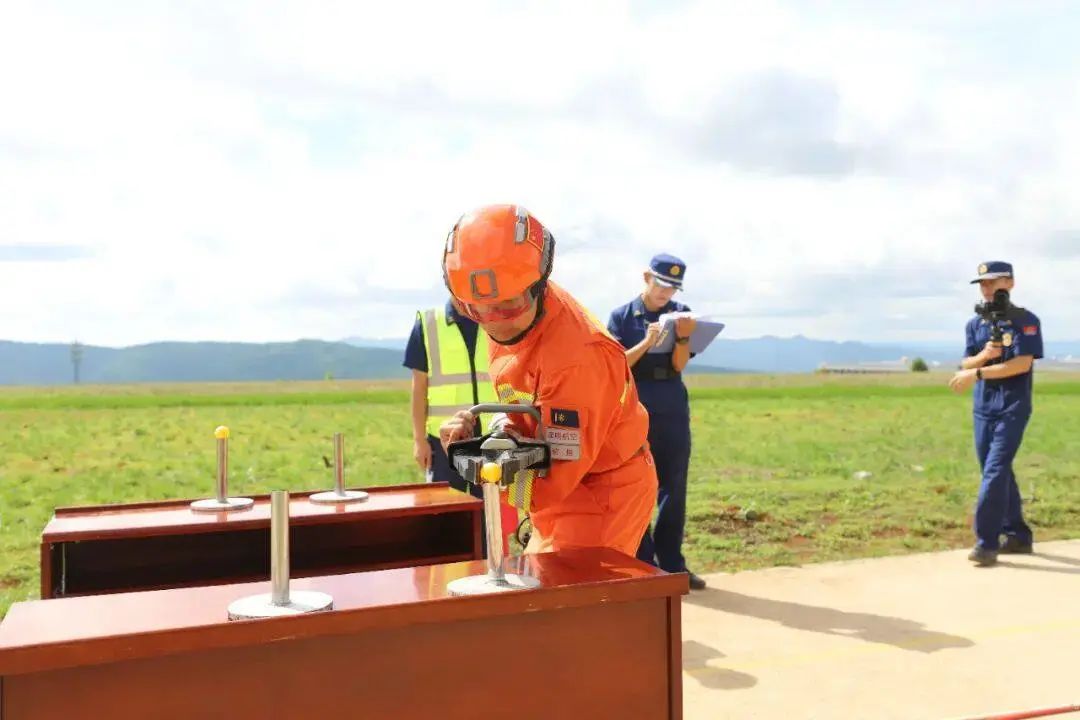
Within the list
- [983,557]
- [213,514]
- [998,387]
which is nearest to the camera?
[213,514]

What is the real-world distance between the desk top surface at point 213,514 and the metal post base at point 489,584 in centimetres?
132

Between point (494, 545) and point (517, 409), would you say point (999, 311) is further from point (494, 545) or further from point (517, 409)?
point (494, 545)

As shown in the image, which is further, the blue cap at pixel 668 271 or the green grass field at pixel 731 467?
the green grass field at pixel 731 467

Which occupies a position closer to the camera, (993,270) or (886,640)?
(886,640)

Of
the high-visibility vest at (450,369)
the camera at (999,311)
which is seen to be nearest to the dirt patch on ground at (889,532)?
the camera at (999,311)

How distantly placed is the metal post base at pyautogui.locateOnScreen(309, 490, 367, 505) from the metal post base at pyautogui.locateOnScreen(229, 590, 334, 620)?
147cm

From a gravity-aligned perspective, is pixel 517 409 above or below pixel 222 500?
above

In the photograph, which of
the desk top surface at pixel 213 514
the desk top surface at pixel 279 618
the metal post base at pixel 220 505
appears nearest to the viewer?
the desk top surface at pixel 279 618

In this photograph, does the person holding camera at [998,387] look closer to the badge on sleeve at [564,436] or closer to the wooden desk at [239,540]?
the wooden desk at [239,540]

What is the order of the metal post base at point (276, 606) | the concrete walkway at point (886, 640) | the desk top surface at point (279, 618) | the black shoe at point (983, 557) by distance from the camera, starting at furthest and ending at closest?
the black shoe at point (983, 557) < the concrete walkway at point (886, 640) < the metal post base at point (276, 606) < the desk top surface at point (279, 618)

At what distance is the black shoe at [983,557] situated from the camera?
21.7 ft

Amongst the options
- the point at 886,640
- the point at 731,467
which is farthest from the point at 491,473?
the point at 731,467

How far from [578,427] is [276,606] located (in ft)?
2.97

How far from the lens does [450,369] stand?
5.02 meters
